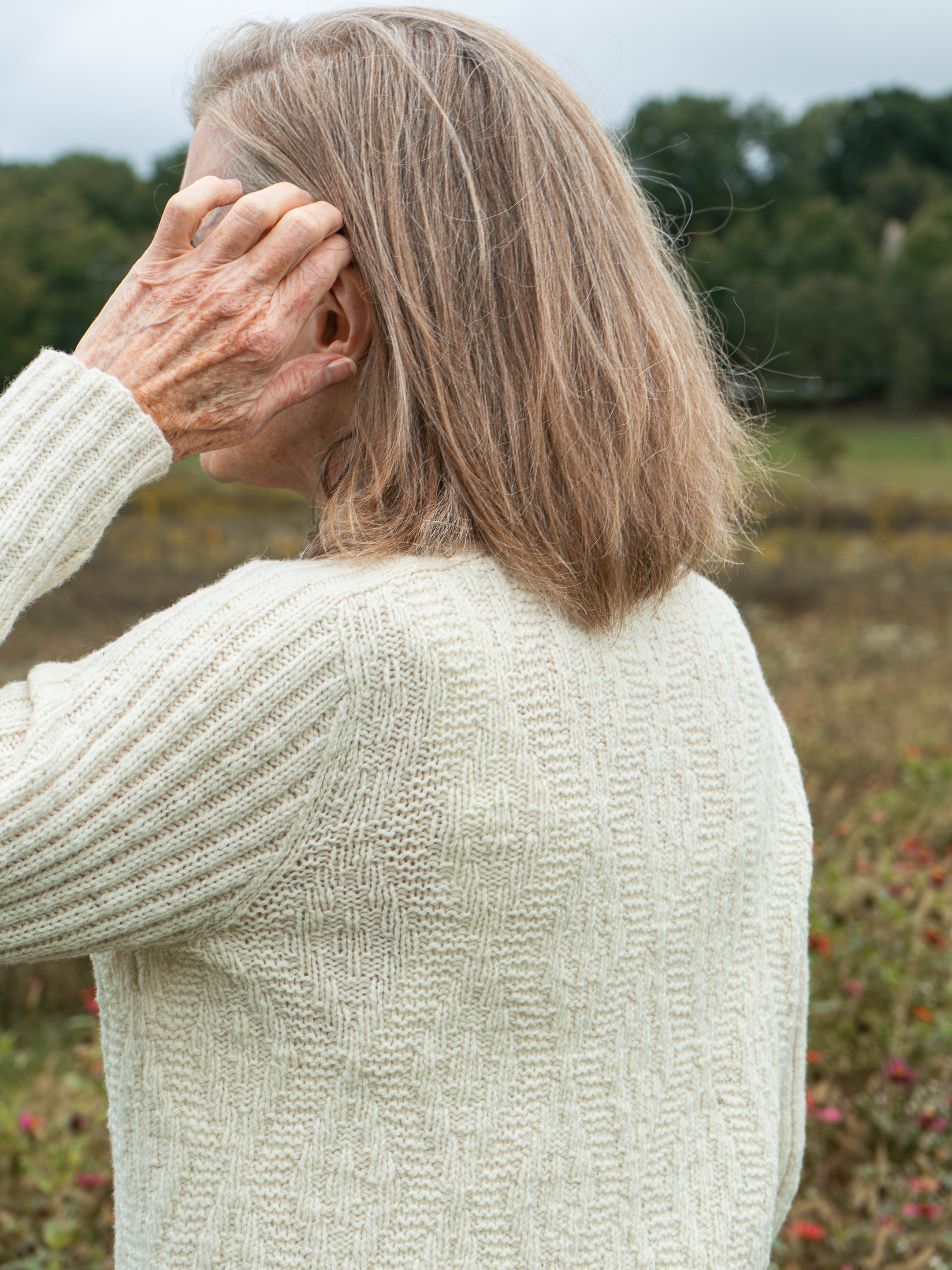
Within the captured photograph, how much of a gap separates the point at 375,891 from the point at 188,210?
0.63m

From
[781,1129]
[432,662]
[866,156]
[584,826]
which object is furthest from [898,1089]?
[866,156]

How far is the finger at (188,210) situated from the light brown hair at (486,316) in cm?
7

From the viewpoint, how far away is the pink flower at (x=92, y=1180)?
2.46m

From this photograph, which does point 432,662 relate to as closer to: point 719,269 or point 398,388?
point 398,388

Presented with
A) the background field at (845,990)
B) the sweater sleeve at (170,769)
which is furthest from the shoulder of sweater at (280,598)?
the background field at (845,990)

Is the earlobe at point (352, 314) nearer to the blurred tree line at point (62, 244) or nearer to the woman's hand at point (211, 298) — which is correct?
the woman's hand at point (211, 298)

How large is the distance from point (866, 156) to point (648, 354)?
3350 inches

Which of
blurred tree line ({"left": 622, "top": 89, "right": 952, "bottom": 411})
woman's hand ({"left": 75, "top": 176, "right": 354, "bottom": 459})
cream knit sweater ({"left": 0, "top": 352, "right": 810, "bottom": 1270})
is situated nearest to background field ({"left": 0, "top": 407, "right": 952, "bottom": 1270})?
cream knit sweater ({"left": 0, "top": 352, "right": 810, "bottom": 1270})

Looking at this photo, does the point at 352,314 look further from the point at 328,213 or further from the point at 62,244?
the point at 62,244

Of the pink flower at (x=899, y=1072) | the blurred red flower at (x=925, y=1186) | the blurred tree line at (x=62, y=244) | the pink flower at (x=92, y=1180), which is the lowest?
the blurred tree line at (x=62, y=244)

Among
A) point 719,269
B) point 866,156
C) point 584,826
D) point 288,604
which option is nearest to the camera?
point 288,604

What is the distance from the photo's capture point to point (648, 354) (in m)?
1.20

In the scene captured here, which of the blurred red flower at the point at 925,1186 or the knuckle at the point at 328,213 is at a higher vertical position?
the knuckle at the point at 328,213

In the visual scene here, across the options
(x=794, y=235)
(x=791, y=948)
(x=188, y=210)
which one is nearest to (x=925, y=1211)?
(x=791, y=948)
